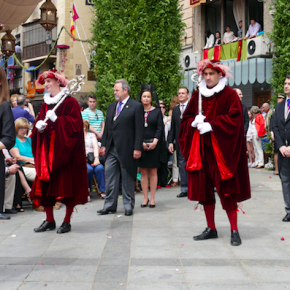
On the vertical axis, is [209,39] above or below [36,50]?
below

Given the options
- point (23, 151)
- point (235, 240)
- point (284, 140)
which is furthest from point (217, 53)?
point (235, 240)

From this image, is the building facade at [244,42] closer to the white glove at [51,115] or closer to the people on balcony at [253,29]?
the people on balcony at [253,29]

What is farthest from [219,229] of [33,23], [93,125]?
[33,23]

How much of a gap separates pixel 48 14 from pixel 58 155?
4566 millimetres

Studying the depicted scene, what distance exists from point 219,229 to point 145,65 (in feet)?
16.0

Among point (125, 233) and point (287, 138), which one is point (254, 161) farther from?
point (125, 233)

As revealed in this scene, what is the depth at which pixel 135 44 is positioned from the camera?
367 inches

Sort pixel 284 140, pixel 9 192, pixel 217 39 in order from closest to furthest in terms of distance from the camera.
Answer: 1. pixel 284 140
2. pixel 9 192
3. pixel 217 39

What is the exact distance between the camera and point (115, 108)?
681 centimetres

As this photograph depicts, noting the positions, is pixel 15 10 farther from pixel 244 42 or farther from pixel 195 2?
pixel 195 2

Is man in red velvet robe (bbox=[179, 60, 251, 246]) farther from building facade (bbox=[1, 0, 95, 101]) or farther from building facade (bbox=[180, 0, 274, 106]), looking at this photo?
building facade (bbox=[1, 0, 95, 101])

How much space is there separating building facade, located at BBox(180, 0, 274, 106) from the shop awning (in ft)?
42.9

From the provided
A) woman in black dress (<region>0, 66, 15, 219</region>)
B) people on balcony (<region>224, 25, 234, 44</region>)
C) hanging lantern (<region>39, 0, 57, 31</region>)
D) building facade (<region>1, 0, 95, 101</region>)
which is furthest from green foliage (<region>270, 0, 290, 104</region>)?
building facade (<region>1, 0, 95, 101</region>)

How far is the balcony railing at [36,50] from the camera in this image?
34.6 meters
